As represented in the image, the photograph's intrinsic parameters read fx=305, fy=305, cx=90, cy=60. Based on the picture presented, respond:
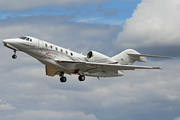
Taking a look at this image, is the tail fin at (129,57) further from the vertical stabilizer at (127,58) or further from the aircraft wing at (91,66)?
the aircraft wing at (91,66)

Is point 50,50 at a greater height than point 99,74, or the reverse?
point 50,50

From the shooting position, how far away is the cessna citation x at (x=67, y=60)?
103ft

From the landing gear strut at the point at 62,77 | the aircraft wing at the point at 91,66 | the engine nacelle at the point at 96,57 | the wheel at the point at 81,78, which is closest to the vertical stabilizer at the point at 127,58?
the engine nacelle at the point at 96,57

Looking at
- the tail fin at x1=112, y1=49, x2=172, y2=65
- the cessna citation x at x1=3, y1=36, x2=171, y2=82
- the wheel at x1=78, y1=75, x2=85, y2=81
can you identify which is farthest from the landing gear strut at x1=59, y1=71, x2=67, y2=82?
the tail fin at x1=112, y1=49, x2=172, y2=65

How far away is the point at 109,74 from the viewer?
38.1m

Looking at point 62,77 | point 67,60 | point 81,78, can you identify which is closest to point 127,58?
point 81,78

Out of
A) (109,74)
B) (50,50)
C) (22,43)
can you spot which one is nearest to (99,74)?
(109,74)

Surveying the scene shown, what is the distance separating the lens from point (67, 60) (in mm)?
33625

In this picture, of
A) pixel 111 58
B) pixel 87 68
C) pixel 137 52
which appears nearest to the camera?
pixel 87 68

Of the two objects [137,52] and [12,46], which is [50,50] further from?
[137,52]

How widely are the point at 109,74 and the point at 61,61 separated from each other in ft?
25.3

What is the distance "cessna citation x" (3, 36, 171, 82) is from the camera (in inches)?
1240

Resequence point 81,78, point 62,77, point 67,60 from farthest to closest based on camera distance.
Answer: point 62,77 < point 81,78 < point 67,60

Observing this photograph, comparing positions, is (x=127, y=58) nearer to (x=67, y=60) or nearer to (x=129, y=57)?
(x=129, y=57)
